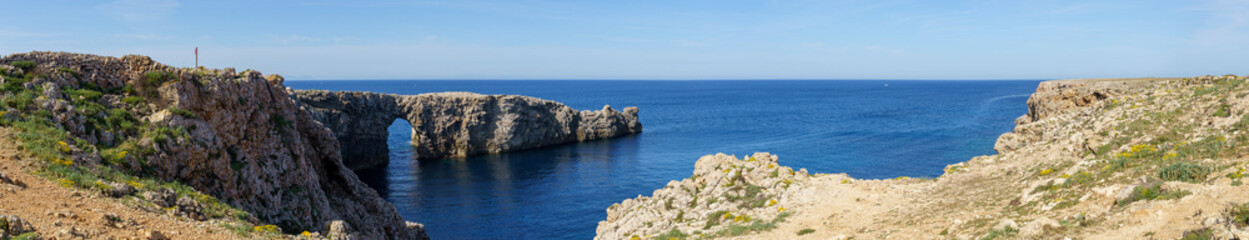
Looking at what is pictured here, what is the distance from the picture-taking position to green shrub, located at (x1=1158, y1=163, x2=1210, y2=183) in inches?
725

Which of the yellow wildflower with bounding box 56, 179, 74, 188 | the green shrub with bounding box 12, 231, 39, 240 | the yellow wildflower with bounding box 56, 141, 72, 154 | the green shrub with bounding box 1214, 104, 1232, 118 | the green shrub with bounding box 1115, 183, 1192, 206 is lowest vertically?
the green shrub with bounding box 12, 231, 39, 240

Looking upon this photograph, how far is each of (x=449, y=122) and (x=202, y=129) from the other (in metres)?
69.9

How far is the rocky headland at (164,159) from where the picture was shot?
54.0ft

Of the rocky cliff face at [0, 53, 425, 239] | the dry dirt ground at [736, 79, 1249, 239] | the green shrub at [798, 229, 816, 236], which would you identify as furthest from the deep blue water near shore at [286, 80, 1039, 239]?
the green shrub at [798, 229, 816, 236]

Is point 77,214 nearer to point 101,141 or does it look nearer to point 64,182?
point 64,182

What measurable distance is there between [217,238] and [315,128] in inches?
695

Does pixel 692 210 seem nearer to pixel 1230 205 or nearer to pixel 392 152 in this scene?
pixel 1230 205

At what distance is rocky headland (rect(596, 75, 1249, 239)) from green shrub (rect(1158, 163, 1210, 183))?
0.15 feet

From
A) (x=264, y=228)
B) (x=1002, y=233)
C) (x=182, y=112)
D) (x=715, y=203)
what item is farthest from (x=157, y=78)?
(x=1002, y=233)

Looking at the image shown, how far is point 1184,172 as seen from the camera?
61.5 ft

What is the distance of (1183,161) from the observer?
20.5m

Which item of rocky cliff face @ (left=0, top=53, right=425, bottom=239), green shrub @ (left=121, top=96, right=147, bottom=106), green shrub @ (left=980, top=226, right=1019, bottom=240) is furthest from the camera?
green shrub @ (left=121, top=96, right=147, bottom=106)

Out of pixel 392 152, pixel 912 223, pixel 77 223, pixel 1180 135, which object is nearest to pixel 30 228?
pixel 77 223

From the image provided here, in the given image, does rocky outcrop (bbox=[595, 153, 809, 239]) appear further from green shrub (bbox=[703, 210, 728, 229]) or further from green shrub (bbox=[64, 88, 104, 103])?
green shrub (bbox=[64, 88, 104, 103])
